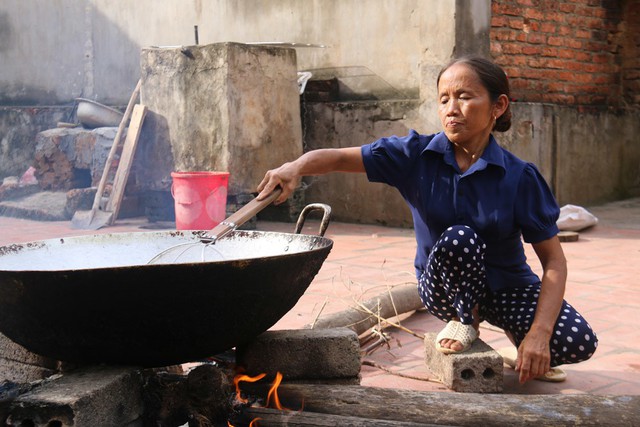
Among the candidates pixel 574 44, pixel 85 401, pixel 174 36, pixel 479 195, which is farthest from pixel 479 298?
pixel 174 36

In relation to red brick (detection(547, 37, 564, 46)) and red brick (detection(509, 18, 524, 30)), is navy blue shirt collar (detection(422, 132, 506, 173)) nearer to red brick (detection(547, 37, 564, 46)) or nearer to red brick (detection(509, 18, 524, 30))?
red brick (detection(509, 18, 524, 30))

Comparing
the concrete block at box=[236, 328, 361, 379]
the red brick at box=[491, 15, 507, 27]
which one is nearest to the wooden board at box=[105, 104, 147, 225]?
the red brick at box=[491, 15, 507, 27]

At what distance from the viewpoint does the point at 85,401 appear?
70.5 inches

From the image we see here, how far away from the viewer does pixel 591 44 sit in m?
7.66

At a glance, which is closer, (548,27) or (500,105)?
(500,105)

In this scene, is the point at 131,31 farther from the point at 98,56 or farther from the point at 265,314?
the point at 265,314

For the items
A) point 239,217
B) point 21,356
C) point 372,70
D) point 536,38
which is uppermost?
point 536,38

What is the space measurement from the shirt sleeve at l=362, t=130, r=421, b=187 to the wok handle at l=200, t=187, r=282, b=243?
0.39 meters

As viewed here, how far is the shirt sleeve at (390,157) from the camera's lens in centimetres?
258

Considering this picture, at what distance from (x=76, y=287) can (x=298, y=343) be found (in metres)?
0.76

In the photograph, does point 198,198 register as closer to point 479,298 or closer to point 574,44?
point 479,298

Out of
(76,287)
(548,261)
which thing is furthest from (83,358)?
(548,261)

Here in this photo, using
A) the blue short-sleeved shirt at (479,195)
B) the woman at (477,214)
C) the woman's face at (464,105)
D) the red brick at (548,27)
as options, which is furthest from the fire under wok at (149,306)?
the red brick at (548,27)

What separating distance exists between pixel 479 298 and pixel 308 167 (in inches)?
28.8
